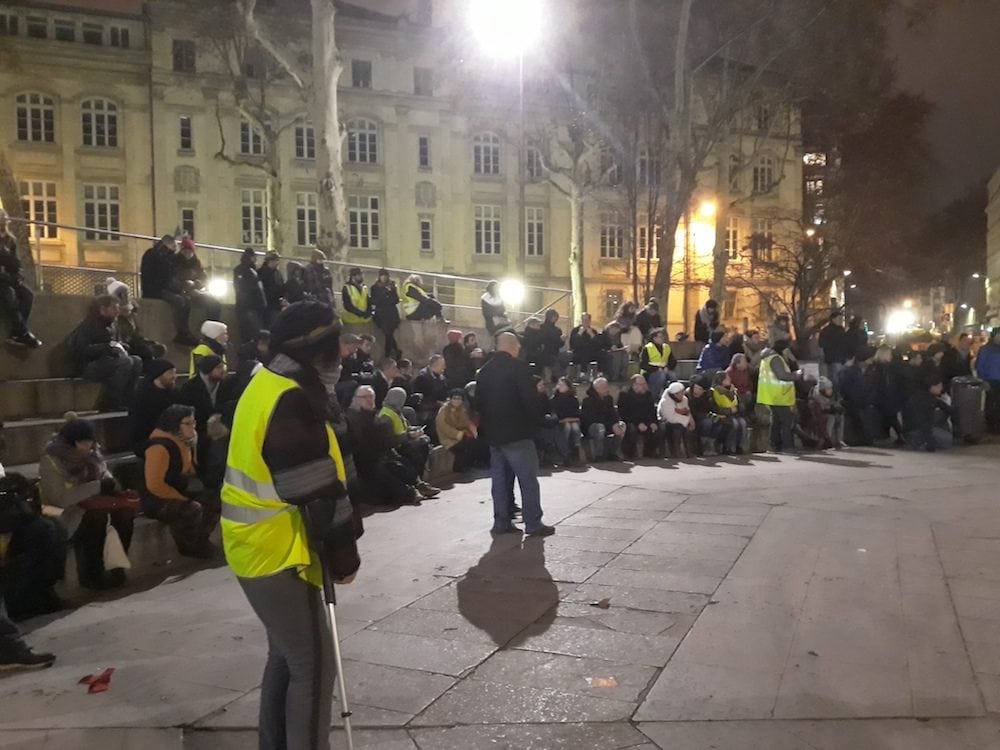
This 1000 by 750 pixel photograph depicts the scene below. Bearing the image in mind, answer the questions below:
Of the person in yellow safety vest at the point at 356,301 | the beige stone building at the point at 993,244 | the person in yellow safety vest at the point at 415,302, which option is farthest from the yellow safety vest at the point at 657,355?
the beige stone building at the point at 993,244

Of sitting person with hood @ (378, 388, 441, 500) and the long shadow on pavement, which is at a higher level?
sitting person with hood @ (378, 388, 441, 500)

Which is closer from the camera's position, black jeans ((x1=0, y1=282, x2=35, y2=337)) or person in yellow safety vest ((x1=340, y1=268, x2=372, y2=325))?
black jeans ((x1=0, y1=282, x2=35, y2=337))

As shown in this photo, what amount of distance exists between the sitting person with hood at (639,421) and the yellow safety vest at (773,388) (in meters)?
1.92

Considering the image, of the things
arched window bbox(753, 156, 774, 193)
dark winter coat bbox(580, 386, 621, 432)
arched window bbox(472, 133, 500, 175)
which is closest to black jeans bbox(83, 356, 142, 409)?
dark winter coat bbox(580, 386, 621, 432)

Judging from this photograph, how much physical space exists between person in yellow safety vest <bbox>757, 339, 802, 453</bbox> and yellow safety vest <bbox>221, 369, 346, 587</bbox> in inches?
469

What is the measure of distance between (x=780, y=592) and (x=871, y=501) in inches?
155

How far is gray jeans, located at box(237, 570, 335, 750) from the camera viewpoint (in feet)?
10.8

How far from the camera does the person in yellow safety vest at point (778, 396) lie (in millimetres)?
14094

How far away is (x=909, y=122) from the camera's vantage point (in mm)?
37188

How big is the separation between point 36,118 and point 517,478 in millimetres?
38291

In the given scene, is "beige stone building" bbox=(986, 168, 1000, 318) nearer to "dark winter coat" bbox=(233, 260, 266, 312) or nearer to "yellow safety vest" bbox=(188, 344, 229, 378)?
"dark winter coat" bbox=(233, 260, 266, 312)

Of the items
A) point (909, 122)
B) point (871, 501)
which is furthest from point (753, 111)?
point (871, 501)

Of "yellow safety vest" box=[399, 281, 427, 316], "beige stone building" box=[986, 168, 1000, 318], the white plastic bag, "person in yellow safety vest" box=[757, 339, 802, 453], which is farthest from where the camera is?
"beige stone building" box=[986, 168, 1000, 318]

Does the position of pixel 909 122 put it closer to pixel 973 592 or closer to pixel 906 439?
pixel 906 439
